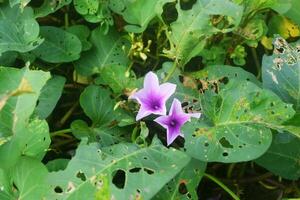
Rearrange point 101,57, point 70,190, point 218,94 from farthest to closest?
point 101,57 < point 218,94 < point 70,190

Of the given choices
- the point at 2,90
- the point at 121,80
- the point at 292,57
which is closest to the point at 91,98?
the point at 121,80

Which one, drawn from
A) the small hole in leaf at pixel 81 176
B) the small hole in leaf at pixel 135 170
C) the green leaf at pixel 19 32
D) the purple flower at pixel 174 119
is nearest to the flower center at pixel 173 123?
the purple flower at pixel 174 119

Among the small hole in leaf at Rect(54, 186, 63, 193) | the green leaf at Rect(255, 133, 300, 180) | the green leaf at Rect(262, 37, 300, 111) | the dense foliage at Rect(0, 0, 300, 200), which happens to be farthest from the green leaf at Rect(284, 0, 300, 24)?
the small hole in leaf at Rect(54, 186, 63, 193)

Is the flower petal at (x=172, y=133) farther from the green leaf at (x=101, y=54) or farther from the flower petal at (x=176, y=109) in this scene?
the green leaf at (x=101, y=54)

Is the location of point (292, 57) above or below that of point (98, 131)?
above

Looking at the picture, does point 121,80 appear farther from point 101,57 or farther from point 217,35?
point 217,35

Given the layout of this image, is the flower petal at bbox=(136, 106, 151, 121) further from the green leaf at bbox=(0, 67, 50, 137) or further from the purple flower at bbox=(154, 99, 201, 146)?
the green leaf at bbox=(0, 67, 50, 137)
